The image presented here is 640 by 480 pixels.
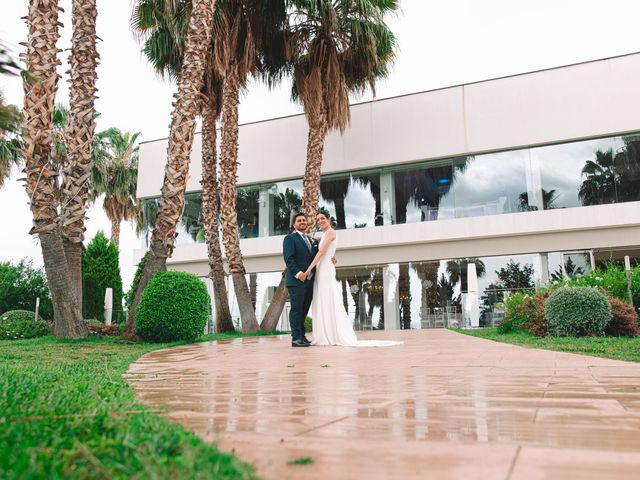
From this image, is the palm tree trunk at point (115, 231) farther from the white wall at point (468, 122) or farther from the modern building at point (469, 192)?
the modern building at point (469, 192)

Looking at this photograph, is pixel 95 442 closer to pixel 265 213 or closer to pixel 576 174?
pixel 576 174

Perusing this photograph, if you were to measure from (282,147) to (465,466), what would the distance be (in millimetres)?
20653

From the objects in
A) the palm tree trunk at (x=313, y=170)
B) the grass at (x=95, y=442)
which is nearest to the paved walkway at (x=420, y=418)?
the grass at (x=95, y=442)

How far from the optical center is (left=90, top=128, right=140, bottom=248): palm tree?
25.2m

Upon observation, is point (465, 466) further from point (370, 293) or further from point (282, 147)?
point (282, 147)

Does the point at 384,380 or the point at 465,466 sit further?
the point at 384,380

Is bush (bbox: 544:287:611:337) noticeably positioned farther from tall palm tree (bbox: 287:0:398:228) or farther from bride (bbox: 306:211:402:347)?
tall palm tree (bbox: 287:0:398:228)

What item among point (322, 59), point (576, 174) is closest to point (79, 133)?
point (322, 59)

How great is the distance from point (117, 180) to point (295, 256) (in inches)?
803

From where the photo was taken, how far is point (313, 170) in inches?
591

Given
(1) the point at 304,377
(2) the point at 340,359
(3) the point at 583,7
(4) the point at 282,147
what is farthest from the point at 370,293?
(1) the point at 304,377

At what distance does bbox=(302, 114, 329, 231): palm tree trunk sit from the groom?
246 inches

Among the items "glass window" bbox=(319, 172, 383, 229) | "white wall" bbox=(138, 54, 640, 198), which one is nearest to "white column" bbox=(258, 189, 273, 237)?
"white wall" bbox=(138, 54, 640, 198)

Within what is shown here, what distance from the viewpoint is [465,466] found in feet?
4.87
